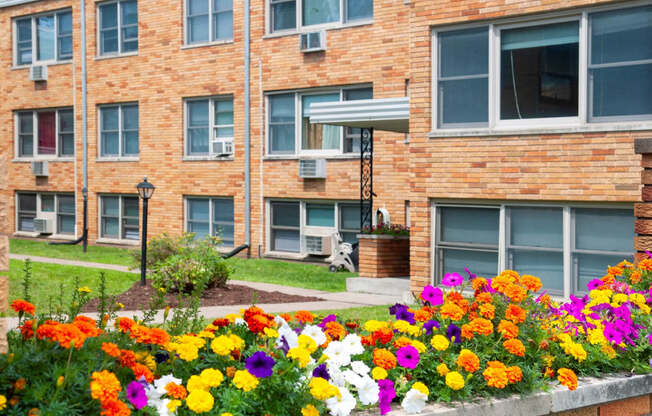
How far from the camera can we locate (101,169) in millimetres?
27547

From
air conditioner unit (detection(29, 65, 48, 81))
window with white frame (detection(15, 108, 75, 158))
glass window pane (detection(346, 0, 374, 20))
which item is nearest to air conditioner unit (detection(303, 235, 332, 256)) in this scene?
glass window pane (detection(346, 0, 374, 20))

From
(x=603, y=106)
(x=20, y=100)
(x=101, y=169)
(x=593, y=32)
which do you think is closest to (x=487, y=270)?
(x=603, y=106)

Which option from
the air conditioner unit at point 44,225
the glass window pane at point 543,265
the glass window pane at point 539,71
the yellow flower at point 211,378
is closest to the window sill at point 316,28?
the glass window pane at point 539,71

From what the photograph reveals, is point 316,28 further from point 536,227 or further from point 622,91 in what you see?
point 622,91

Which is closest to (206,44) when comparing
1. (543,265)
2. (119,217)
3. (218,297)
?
(119,217)

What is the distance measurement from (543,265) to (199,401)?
1033cm

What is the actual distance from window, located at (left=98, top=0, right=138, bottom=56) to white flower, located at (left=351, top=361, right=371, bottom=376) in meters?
23.6

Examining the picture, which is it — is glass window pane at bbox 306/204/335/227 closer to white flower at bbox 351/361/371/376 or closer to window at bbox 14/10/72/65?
window at bbox 14/10/72/65

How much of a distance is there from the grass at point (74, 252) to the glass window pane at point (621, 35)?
494 inches

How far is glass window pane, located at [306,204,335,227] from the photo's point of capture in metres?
22.3

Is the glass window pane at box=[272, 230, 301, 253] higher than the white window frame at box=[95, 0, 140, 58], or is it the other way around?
the white window frame at box=[95, 0, 140, 58]

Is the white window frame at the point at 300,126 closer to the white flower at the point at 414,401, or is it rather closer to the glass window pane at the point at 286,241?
the glass window pane at the point at 286,241

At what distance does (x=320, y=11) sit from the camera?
22.2m

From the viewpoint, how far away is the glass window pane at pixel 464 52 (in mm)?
13516
